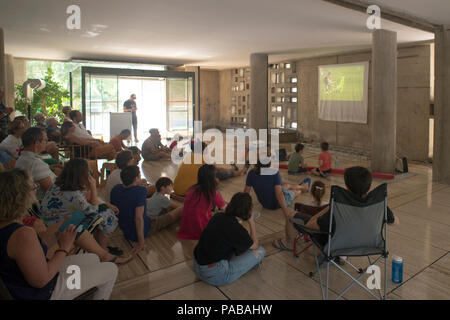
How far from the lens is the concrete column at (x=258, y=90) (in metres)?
12.4

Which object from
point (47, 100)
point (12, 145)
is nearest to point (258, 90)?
point (47, 100)

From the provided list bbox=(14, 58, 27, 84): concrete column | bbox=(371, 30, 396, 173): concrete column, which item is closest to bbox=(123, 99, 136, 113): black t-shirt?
bbox=(14, 58, 27, 84): concrete column

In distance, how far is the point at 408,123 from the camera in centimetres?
1034

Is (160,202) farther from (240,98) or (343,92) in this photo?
(240,98)

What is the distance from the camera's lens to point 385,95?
7.88 m

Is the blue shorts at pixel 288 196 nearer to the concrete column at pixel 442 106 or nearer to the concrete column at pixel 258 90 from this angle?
the concrete column at pixel 442 106

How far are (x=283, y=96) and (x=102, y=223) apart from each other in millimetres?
12533

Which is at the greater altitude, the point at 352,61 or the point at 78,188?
the point at 352,61

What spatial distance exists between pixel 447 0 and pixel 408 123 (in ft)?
17.4

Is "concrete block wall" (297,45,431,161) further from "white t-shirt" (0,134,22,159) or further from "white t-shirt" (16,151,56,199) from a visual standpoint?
"white t-shirt" (0,134,22,159)

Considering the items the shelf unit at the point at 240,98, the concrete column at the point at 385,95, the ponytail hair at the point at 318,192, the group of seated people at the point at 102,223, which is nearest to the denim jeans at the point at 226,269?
the group of seated people at the point at 102,223

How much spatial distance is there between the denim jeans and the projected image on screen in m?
9.70
